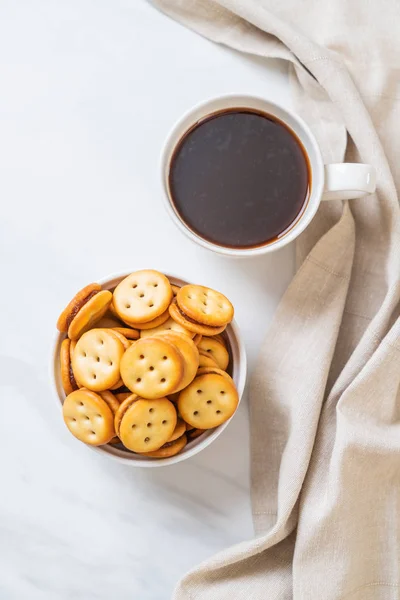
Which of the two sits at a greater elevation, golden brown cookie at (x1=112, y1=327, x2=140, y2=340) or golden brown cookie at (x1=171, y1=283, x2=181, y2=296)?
golden brown cookie at (x1=171, y1=283, x2=181, y2=296)

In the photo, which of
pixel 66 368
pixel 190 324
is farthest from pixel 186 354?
pixel 66 368

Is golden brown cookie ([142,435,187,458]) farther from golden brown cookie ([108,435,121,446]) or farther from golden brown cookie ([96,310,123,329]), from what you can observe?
golden brown cookie ([96,310,123,329])

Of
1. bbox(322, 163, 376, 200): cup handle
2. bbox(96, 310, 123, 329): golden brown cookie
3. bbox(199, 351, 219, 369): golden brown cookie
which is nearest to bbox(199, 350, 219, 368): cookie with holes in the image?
bbox(199, 351, 219, 369): golden brown cookie

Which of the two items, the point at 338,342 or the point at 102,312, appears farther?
the point at 338,342

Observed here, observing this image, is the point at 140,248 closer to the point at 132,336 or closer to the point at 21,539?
the point at 132,336

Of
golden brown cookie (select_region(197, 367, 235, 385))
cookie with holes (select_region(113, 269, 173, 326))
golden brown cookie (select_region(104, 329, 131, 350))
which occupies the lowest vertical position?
golden brown cookie (select_region(197, 367, 235, 385))

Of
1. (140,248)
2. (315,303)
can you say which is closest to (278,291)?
(315,303)
